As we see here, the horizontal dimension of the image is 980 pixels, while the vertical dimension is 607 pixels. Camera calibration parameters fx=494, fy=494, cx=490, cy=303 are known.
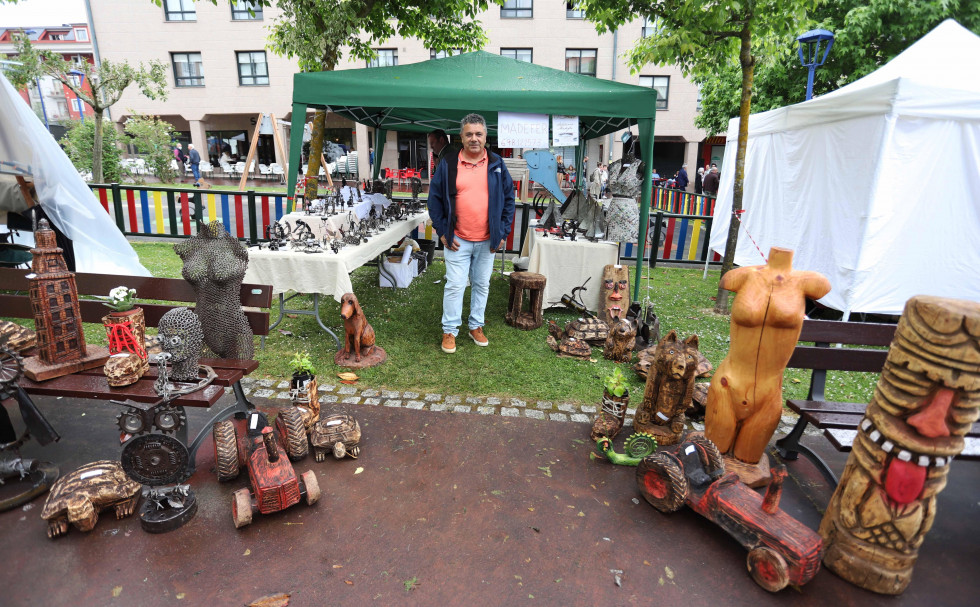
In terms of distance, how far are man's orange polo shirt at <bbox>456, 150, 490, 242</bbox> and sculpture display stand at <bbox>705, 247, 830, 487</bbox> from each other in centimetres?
229

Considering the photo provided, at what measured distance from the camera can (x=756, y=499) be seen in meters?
2.23

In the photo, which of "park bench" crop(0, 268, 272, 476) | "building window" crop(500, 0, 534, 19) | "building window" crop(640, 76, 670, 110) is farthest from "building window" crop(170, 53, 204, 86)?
"park bench" crop(0, 268, 272, 476)

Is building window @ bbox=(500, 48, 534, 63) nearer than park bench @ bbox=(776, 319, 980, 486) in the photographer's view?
No

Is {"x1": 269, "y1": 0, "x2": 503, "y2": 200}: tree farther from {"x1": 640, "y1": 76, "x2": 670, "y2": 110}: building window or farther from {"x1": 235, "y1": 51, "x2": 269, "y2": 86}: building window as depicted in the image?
{"x1": 235, "y1": 51, "x2": 269, "y2": 86}: building window

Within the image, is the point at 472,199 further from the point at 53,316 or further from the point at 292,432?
the point at 53,316

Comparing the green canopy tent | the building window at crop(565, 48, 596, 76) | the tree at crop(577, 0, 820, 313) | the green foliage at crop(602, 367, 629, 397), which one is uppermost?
the building window at crop(565, 48, 596, 76)

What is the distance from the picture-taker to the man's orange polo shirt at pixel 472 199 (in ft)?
14.1

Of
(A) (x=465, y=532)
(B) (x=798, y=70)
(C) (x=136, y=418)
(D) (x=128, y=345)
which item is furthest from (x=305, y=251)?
(B) (x=798, y=70)

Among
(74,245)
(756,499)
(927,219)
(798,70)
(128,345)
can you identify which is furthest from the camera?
(798,70)

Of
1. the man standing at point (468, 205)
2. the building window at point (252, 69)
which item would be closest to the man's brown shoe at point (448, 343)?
the man standing at point (468, 205)

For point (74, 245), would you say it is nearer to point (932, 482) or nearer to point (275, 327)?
point (275, 327)

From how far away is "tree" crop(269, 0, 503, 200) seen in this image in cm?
649

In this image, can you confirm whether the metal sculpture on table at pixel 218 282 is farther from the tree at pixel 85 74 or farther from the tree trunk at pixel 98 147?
the tree at pixel 85 74

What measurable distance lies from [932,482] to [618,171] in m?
4.55
